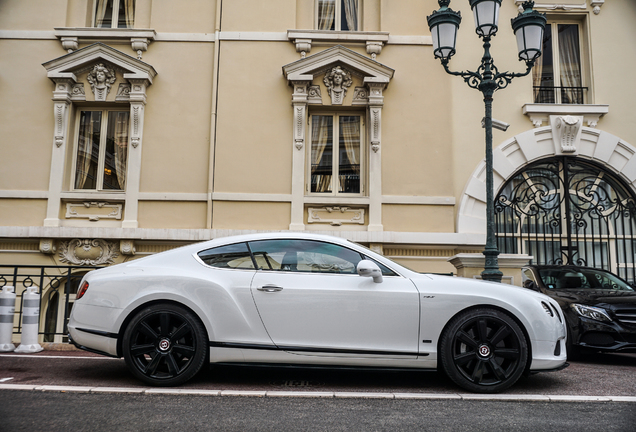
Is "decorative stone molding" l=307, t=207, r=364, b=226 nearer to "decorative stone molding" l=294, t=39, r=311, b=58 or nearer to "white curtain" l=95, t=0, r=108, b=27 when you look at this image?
"decorative stone molding" l=294, t=39, r=311, b=58

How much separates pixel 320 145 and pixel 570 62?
6328 mm

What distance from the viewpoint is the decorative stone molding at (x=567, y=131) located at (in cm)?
1170

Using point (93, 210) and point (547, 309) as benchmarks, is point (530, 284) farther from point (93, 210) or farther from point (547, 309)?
point (93, 210)

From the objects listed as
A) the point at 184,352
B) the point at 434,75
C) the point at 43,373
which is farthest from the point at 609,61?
the point at 43,373

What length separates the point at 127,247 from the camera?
36.3 feet

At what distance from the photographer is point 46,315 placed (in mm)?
11242

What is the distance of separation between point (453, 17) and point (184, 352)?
6.08m

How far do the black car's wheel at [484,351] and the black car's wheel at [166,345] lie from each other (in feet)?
7.29

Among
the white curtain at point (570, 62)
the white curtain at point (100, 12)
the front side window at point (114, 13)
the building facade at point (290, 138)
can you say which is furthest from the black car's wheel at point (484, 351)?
the white curtain at point (100, 12)

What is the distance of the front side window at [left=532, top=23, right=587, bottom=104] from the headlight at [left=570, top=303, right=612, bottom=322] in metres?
6.53

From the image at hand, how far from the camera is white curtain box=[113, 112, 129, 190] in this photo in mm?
11772

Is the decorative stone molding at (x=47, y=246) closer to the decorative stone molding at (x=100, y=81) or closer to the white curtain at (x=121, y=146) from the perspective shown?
the white curtain at (x=121, y=146)

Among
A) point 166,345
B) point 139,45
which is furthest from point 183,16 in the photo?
point 166,345

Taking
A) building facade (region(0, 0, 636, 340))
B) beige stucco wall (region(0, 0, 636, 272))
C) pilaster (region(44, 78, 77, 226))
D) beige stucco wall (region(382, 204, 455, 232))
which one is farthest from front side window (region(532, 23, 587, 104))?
pilaster (region(44, 78, 77, 226))
